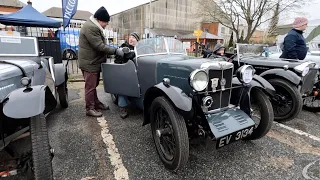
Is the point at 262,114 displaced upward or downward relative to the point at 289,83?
downward

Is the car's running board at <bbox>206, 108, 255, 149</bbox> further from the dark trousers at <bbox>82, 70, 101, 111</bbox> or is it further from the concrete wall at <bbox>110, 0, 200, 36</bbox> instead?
the concrete wall at <bbox>110, 0, 200, 36</bbox>

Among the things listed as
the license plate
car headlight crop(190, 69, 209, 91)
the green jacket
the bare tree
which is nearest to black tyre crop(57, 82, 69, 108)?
the green jacket

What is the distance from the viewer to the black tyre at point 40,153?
1661mm

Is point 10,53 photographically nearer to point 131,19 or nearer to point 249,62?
point 249,62

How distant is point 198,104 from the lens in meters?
2.30

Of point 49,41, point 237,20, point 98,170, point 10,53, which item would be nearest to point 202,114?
point 98,170

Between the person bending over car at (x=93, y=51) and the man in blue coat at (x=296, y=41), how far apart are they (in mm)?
3493

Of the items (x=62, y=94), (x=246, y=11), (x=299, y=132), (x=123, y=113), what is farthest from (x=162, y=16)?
(x=299, y=132)

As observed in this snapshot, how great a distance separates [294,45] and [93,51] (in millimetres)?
4027

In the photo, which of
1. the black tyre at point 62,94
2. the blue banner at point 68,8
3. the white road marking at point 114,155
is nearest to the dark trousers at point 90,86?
the white road marking at point 114,155

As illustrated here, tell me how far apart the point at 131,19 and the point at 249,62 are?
34158 millimetres

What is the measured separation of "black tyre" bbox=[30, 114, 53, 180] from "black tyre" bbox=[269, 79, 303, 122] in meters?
3.58

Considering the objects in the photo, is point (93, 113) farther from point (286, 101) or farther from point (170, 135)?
point (286, 101)

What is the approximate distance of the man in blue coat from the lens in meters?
4.19
